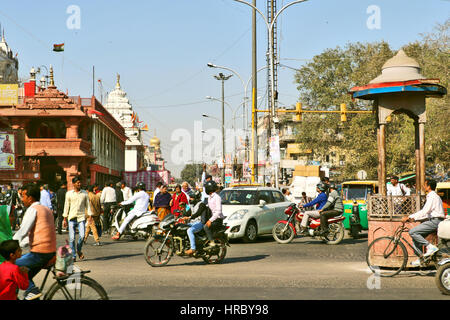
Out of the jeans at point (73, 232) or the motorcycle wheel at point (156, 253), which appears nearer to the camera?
the motorcycle wheel at point (156, 253)

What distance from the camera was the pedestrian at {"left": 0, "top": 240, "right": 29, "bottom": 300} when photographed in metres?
5.76

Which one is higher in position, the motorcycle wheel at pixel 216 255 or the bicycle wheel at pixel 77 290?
the bicycle wheel at pixel 77 290

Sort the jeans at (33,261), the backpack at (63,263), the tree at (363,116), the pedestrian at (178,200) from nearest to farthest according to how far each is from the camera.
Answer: the backpack at (63,263), the jeans at (33,261), the pedestrian at (178,200), the tree at (363,116)

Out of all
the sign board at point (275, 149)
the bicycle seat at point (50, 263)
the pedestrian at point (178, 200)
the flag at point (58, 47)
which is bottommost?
the bicycle seat at point (50, 263)

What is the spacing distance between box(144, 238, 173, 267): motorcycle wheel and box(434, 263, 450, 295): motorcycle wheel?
18.3ft

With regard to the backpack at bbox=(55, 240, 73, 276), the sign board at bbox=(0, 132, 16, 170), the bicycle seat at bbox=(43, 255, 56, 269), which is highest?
the sign board at bbox=(0, 132, 16, 170)

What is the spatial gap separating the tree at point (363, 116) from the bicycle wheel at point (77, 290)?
2878 cm

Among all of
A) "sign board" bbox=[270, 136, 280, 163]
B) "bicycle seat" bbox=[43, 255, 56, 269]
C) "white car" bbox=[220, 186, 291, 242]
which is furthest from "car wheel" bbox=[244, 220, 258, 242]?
"bicycle seat" bbox=[43, 255, 56, 269]

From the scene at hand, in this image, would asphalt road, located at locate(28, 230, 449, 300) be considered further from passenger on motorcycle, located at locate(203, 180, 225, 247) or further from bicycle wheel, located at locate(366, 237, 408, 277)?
passenger on motorcycle, located at locate(203, 180, 225, 247)

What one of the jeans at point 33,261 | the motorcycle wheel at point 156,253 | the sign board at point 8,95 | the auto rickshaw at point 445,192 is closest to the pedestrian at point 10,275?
the jeans at point 33,261

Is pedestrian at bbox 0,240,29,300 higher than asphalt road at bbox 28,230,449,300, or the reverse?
pedestrian at bbox 0,240,29,300

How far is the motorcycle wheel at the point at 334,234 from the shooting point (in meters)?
17.6

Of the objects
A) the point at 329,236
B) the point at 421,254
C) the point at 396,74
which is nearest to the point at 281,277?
the point at 421,254

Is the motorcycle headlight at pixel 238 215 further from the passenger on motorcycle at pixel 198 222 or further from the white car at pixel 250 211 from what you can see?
the passenger on motorcycle at pixel 198 222
